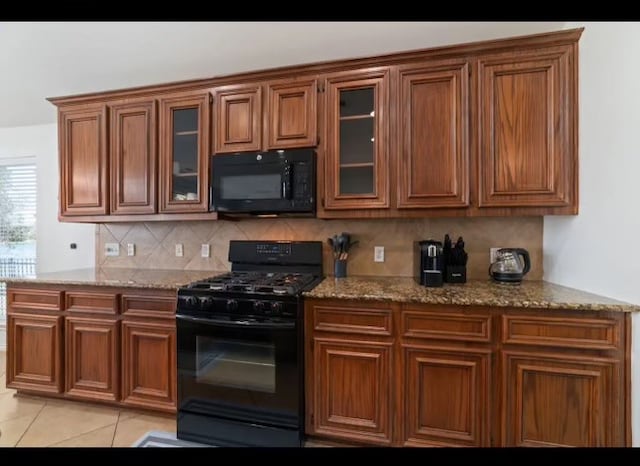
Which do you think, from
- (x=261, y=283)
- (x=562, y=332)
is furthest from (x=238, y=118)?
(x=562, y=332)

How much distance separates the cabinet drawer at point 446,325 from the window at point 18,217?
3.84 m

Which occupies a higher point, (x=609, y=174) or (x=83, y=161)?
(x=83, y=161)

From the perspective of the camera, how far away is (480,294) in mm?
1677

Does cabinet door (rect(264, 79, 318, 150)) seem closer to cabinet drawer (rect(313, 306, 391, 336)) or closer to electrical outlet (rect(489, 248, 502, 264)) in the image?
cabinet drawer (rect(313, 306, 391, 336))

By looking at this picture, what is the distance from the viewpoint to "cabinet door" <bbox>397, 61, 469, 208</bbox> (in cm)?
191

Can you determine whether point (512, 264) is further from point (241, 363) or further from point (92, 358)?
point (92, 358)

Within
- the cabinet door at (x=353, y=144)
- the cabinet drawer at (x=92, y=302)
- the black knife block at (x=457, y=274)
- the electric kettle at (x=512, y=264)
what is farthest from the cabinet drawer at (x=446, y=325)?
the cabinet drawer at (x=92, y=302)

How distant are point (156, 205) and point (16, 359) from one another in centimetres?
149

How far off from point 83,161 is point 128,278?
111cm

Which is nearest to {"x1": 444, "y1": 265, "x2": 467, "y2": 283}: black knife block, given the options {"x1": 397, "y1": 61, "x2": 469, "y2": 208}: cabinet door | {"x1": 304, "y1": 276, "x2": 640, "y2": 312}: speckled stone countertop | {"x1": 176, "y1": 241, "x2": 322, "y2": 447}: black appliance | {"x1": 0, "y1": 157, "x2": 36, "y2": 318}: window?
{"x1": 304, "y1": 276, "x2": 640, "y2": 312}: speckled stone countertop

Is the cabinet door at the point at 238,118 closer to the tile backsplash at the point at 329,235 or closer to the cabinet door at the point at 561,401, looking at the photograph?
the tile backsplash at the point at 329,235

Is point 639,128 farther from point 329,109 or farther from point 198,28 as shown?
point 198,28

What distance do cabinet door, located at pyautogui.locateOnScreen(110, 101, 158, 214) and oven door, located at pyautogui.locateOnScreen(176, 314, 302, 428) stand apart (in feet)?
3.70

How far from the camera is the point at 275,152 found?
2135 mm
